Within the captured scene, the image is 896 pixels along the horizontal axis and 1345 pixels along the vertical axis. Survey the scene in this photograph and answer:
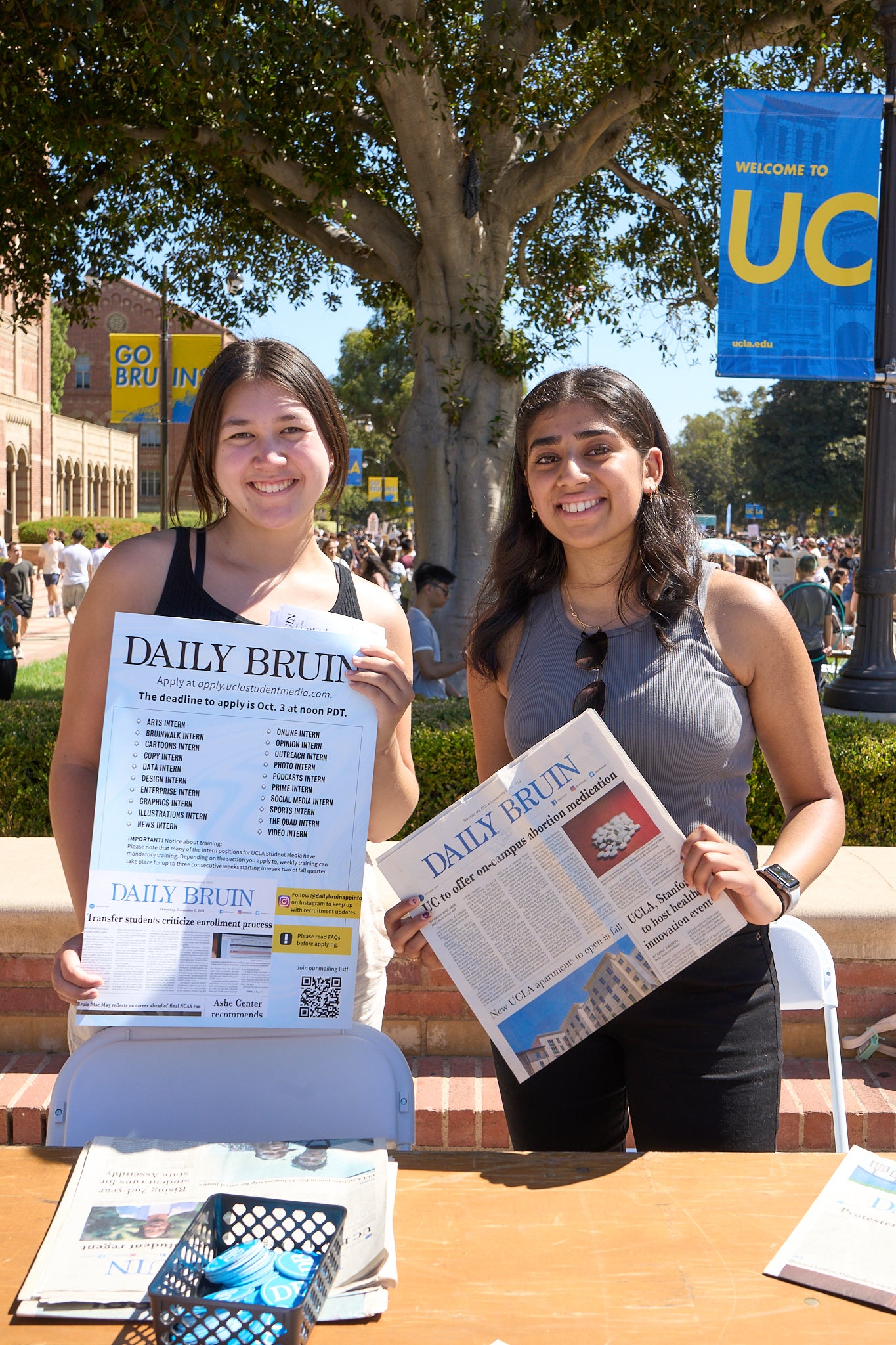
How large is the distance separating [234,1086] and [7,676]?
10203mm

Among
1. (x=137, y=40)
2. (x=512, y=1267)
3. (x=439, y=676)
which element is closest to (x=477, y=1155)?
(x=512, y=1267)

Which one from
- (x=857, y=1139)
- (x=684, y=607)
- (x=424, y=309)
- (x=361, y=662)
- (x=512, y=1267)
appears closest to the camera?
(x=512, y=1267)

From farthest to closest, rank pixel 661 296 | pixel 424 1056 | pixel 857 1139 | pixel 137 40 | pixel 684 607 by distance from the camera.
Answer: pixel 661 296, pixel 137 40, pixel 424 1056, pixel 857 1139, pixel 684 607

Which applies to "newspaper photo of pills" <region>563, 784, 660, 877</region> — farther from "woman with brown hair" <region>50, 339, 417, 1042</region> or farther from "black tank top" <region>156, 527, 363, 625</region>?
"black tank top" <region>156, 527, 363, 625</region>

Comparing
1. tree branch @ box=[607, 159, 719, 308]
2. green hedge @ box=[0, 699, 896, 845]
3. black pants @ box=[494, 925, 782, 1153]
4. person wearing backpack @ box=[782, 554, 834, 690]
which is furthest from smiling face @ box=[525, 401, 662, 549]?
person wearing backpack @ box=[782, 554, 834, 690]

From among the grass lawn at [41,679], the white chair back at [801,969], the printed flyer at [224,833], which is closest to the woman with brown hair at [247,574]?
the printed flyer at [224,833]

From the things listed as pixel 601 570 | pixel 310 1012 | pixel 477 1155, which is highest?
pixel 601 570

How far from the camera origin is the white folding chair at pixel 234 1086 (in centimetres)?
204

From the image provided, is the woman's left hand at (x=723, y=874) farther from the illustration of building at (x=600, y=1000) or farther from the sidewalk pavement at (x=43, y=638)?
the sidewalk pavement at (x=43, y=638)

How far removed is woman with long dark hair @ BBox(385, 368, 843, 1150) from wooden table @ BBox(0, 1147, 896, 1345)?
0.26m

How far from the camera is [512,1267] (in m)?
1.54

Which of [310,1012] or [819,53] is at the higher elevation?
[819,53]

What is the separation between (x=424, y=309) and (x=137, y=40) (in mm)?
3064

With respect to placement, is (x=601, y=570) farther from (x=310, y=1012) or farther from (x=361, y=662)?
(x=310, y=1012)
